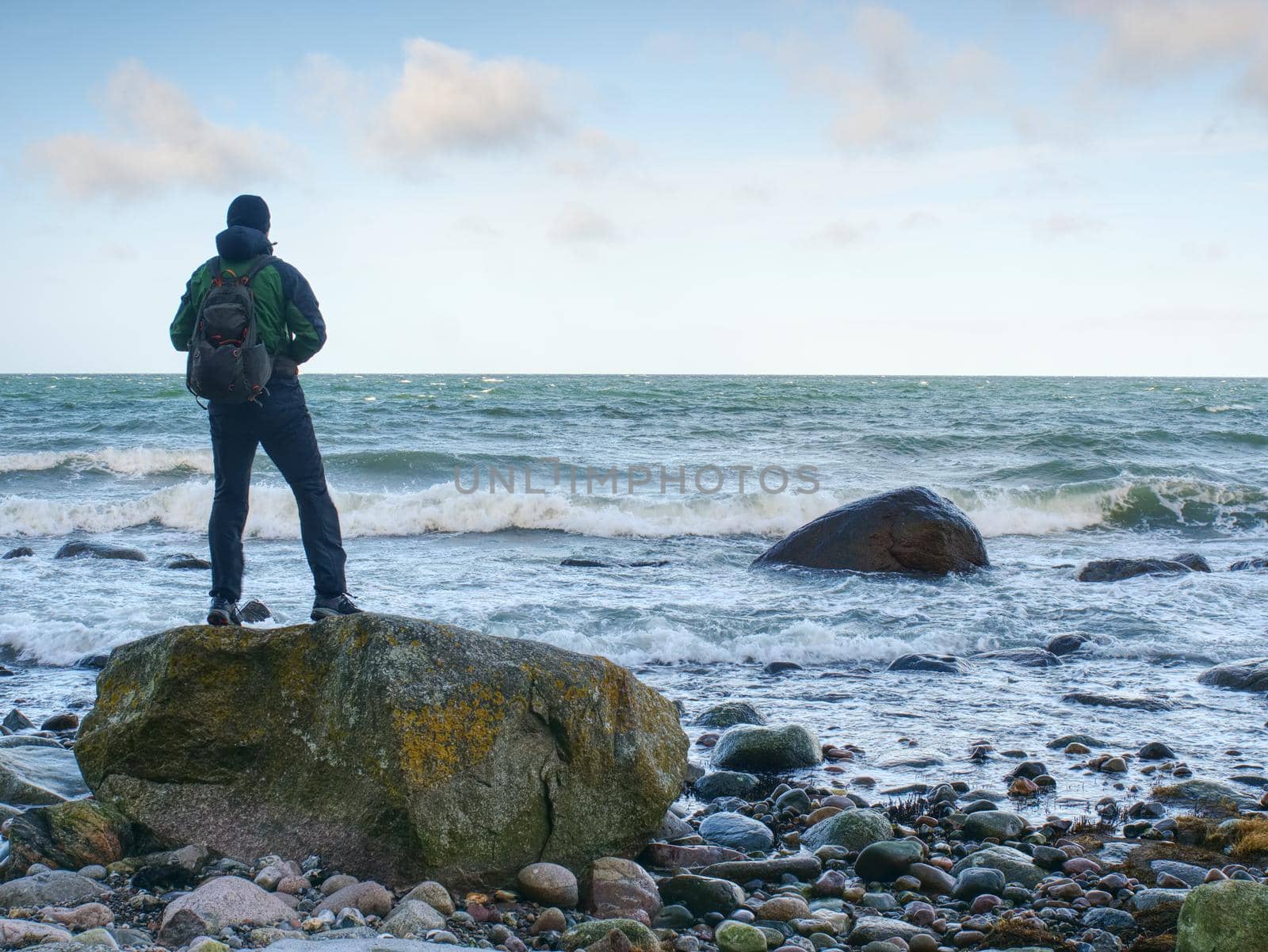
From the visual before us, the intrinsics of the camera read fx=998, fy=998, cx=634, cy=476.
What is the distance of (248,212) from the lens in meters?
4.93

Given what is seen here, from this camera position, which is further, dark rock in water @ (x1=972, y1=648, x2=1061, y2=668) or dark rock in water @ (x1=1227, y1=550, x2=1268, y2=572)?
dark rock in water @ (x1=1227, y1=550, x2=1268, y2=572)

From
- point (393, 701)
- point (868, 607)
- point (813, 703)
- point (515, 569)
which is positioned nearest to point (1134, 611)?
point (868, 607)

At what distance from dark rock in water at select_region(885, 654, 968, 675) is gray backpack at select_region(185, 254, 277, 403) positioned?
4868mm

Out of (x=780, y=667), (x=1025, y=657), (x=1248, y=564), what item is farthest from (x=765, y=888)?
(x=1248, y=564)

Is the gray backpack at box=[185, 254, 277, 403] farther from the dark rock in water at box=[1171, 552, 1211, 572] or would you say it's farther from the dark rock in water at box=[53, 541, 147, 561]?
the dark rock in water at box=[1171, 552, 1211, 572]

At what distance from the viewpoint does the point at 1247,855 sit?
3969 millimetres

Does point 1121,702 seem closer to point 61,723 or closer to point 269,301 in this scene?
point 269,301

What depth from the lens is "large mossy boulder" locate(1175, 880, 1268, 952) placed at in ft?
9.23

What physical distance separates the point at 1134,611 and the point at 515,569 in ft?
20.7

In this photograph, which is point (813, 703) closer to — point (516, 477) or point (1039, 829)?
point (1039, 829)

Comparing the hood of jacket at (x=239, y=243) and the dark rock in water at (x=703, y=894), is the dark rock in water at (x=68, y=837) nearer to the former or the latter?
the dark rock in water at (x=703, y=894)

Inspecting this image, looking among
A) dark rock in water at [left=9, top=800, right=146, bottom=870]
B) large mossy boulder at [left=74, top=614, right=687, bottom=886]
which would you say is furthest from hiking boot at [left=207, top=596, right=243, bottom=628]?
dark rock in water at [left=9, top=800, right=146, bottom=870]

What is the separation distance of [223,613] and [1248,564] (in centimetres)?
1181

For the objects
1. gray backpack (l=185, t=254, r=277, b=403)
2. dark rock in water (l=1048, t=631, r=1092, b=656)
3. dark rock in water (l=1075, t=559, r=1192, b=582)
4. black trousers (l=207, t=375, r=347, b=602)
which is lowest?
dark rock in water (l=1048, t=631, r=1092, b=656)
